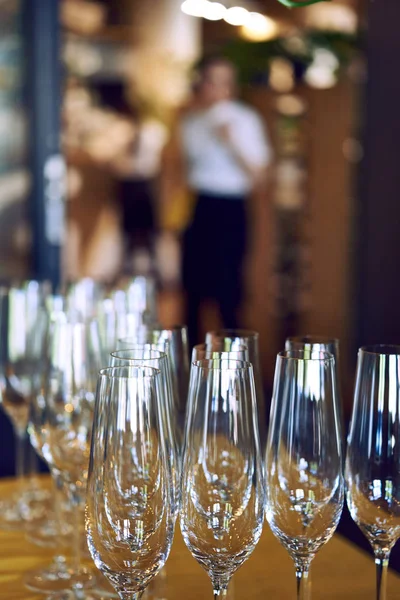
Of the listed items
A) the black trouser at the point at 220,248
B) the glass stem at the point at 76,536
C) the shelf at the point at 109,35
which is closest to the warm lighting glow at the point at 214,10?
the shelf at the point at 109,35

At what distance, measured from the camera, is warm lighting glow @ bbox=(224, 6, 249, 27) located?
15.6 ft

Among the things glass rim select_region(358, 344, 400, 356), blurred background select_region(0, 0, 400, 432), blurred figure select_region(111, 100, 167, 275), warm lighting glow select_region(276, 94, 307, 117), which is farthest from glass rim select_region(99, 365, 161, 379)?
blurred figure select_region(111, 100, 167, 275)

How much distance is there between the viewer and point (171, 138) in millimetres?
5262

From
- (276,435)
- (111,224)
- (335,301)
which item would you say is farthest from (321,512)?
(111,224)

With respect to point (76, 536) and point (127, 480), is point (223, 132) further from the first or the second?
point (127, 480)

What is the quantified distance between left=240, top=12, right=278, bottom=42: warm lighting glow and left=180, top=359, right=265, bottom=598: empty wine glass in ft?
13.9

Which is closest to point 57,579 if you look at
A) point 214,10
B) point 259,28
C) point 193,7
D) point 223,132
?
point 223,132

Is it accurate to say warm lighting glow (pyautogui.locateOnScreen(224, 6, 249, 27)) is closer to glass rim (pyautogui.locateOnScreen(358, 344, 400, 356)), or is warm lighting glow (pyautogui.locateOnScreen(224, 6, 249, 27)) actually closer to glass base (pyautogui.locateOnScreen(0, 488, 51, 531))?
glass base (pyautogui.locateOnScreen(0, 488, 51, 531))

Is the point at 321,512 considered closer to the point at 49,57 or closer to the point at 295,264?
the point at 49,57

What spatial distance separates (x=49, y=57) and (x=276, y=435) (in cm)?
286

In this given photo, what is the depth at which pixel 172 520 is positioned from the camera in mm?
656

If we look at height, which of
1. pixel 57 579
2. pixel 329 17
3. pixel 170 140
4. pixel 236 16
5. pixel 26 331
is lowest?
pixel 57 579

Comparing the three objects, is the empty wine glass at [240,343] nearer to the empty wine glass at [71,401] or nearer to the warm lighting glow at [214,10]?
the empty wine glass at [71,401]

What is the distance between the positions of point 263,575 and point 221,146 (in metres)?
3.69
